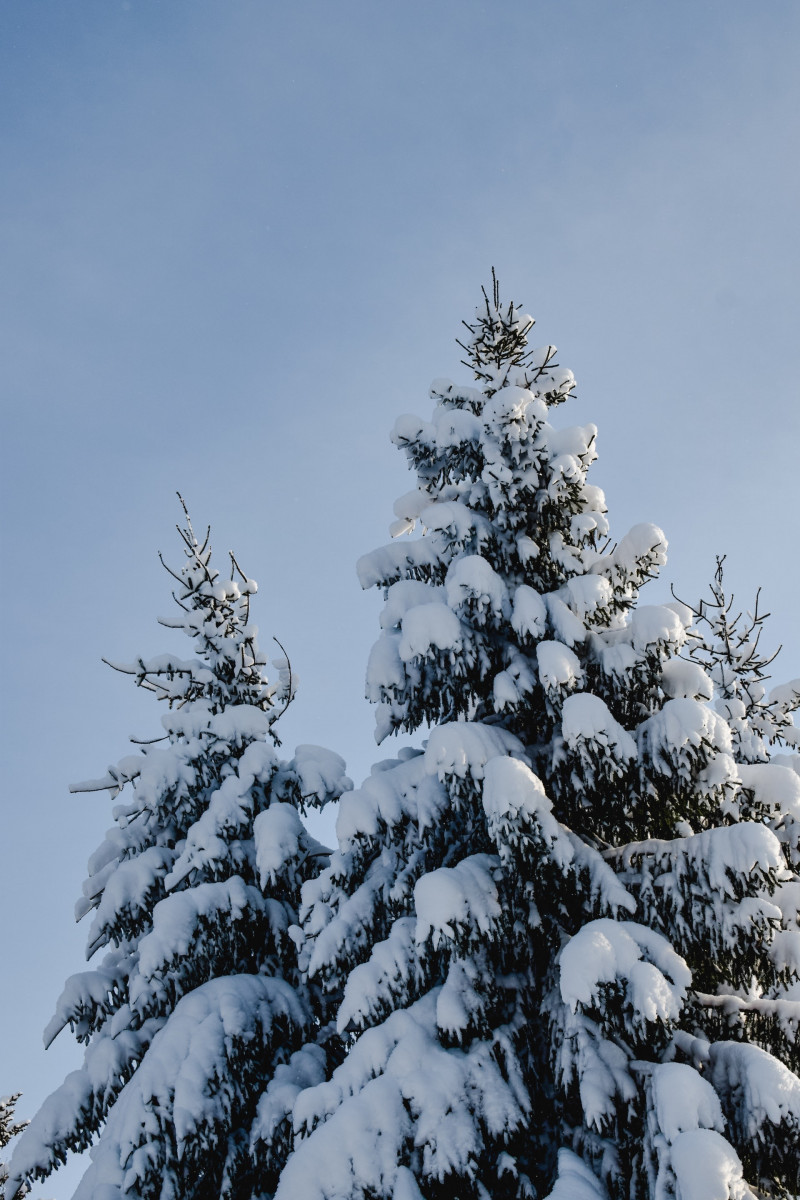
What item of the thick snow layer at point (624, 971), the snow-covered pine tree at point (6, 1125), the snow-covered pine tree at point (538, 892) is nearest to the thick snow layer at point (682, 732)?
the snow-covered pine tree at point (538, 892)

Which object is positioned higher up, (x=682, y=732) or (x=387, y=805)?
(x=682, y=732)

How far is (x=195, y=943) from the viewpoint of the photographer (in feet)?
30.7

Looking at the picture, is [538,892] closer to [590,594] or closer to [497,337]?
[590,594]

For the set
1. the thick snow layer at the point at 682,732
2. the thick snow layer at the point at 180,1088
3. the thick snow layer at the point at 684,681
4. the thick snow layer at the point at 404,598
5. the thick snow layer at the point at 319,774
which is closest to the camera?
the thick snow layer at the point at 682,732

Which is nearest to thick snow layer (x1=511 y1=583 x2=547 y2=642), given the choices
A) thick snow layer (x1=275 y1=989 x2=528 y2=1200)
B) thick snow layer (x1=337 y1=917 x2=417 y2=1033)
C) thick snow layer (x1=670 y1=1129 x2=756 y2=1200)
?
thick snow layer (x1=337 y1=917 x2=417 y2=1033)

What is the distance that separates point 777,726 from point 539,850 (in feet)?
29.0

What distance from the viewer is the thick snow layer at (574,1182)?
5.30 m

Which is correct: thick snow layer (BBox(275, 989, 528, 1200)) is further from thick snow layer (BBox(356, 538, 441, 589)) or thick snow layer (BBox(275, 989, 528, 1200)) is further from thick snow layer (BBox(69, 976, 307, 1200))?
thick snow layer (BBox(356, 538, 441, 589))

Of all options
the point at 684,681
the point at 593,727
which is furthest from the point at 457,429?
the point at 593,727

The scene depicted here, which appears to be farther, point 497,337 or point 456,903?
point 497,337

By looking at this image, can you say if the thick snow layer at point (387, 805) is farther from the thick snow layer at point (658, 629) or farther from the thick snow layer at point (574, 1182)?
the thick snow layer at point (574, 1182)

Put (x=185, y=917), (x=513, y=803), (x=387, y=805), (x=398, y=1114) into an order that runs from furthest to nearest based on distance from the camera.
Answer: (x=185, y=917)
(x=387, y=805)
(x=513, y=803)
(x=398, y=1114)

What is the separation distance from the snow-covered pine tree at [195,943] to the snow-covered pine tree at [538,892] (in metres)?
0.82

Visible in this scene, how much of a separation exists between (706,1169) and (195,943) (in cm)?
616
